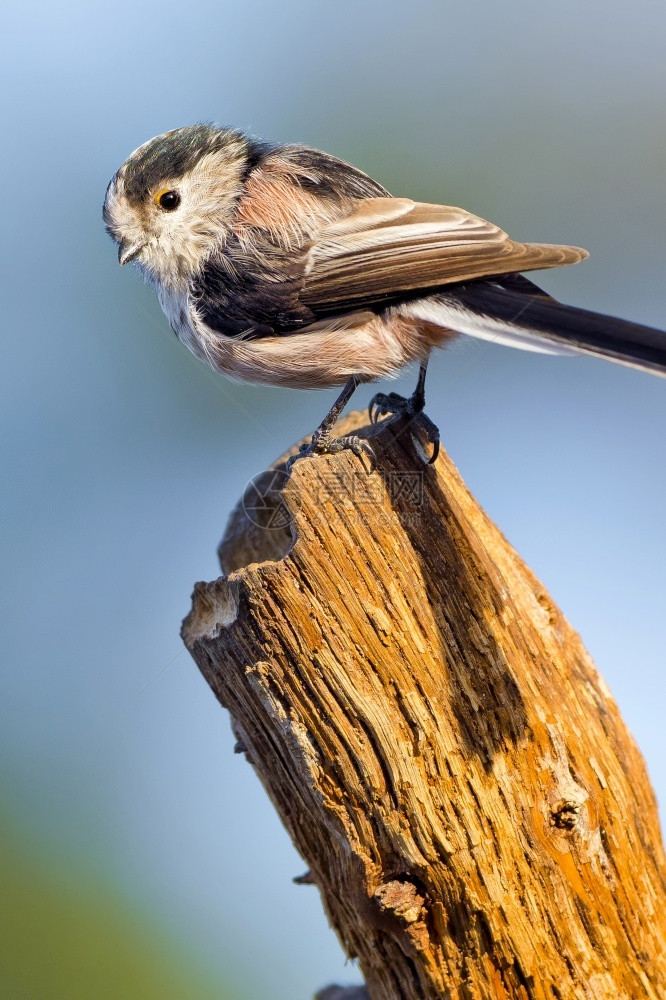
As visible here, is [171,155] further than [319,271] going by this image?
Yes

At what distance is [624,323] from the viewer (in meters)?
1.74

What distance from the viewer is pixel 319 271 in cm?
214

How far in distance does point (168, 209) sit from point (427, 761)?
5.55 ft

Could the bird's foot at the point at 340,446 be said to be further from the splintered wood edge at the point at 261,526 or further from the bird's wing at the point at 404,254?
the bird's wing at the point at 404,254

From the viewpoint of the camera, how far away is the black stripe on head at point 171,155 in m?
2.36

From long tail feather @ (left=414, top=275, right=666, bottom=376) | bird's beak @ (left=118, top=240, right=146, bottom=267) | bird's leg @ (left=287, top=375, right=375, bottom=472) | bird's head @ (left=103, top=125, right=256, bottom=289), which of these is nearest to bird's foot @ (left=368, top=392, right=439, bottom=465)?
bird's leg @ (left=287, top=375, right=375, bottom=472)

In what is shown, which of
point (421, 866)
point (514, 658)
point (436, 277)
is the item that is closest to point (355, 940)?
Answer: point (421, 866)

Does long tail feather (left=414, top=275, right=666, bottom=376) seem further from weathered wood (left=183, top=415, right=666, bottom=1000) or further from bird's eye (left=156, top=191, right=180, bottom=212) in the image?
bird's eye (left=156, top=191, right=180, bottom=212)

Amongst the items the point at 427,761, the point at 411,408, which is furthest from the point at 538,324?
the point at 427,761

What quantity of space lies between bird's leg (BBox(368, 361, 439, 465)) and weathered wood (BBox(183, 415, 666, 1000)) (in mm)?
313

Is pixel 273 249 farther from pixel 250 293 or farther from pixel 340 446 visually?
pixel 340 446

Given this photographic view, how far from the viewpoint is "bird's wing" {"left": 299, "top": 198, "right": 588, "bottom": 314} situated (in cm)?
200

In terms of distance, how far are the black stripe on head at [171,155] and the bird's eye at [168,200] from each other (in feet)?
0.11

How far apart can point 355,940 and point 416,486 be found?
3.20 ft
